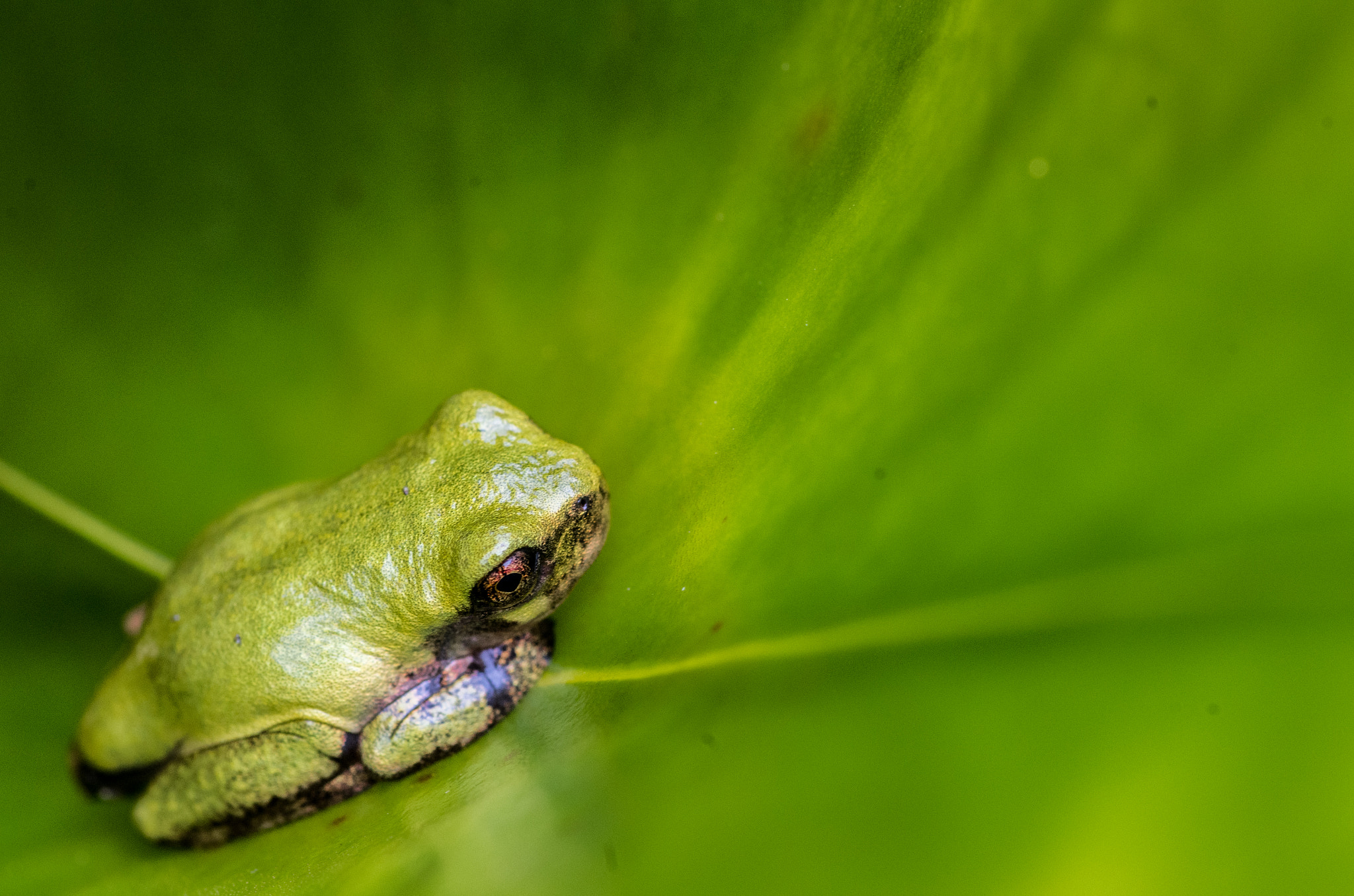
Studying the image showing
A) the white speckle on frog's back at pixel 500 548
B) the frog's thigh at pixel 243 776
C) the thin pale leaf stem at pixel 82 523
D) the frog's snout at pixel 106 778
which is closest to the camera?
the white speckle on frog's back at pixel 500 548

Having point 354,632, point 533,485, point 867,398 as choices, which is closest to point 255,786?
point 354,632

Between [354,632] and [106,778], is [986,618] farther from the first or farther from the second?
[106,778]

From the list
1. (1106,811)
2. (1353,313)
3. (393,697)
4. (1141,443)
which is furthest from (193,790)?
(1353,313)

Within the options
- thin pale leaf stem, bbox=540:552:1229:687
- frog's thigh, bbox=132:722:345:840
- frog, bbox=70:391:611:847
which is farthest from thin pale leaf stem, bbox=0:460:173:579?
thin pale leaf stem, bbox=540:552:1229:687

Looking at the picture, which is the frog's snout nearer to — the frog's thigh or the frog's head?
the frog's thigh

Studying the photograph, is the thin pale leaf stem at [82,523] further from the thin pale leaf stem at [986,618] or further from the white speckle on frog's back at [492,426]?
the thin pale leaf stem at [986,618]

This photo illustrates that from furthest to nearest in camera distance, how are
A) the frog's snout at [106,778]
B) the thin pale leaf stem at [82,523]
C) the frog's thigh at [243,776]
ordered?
1. the thin pale leaf stem at [82,523]
2. the frog's snout at [106,778]
3. the frog's thigh at [243,776]

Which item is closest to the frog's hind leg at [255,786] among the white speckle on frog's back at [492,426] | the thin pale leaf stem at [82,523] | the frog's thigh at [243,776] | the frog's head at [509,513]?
the frog's thigh at [243,776]
